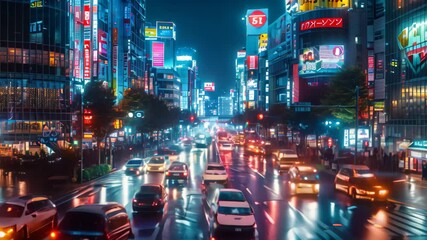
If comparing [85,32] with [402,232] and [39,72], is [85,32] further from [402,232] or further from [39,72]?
[402,232]

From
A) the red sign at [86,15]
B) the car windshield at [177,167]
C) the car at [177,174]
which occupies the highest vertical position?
the red sign at [86,15]

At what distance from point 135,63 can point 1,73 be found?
6168 cm

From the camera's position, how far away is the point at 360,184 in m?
32.0

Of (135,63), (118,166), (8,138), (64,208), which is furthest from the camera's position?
(135,63)

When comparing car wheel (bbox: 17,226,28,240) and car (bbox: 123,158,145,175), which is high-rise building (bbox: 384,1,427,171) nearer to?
car (bbox: 123,158,145,175)

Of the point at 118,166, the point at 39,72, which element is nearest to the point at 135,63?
the point at 39,72

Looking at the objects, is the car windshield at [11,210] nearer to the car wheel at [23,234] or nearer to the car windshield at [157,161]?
the car wheel at [23,234]

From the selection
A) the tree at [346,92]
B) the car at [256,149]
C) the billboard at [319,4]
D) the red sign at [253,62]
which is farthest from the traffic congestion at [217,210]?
the red sign at [253,62]

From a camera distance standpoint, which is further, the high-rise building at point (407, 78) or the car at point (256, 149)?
the car at point (256, 149)

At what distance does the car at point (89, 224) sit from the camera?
16.3 metres

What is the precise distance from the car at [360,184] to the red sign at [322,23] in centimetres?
7024

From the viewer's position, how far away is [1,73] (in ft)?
211

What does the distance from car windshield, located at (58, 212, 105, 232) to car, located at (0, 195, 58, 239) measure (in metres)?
3.03

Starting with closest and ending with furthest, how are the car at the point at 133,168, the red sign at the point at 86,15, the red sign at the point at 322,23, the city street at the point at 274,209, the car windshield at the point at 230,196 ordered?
the city street at the point at 274,209 < the car windshield at the point at 230,196 < the car at the point at 133,168 < the red sign at the point at 86,15 < the red sign at the point at 322,23
